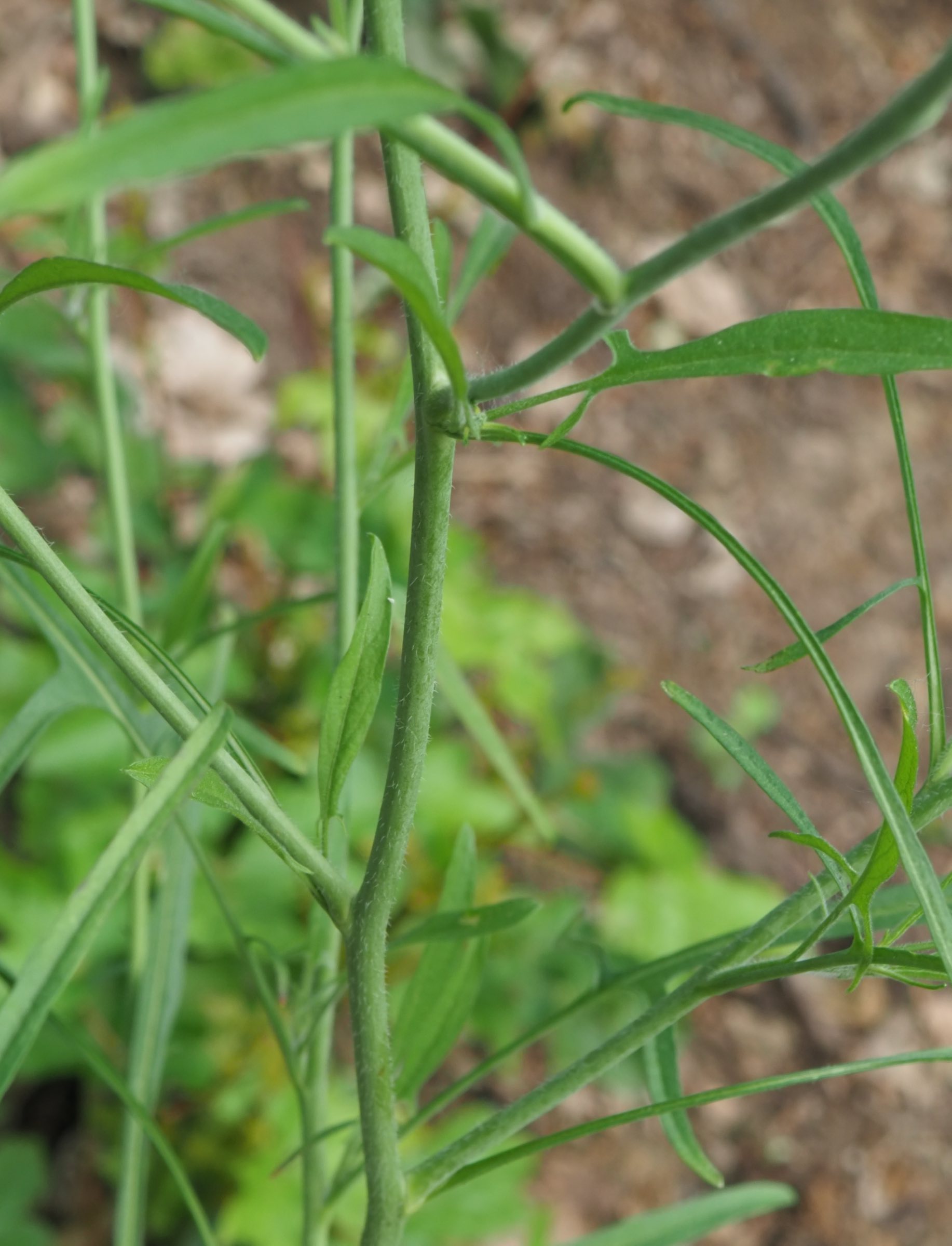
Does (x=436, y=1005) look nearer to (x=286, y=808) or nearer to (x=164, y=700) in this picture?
(x=164, y=700)

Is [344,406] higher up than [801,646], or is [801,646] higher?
[344,406]

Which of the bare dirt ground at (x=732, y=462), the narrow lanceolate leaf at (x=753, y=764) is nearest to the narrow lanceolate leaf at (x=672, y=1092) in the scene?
the narrow lanceolate leaf at (x=753, y=764)

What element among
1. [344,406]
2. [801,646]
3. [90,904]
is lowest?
[90,904]

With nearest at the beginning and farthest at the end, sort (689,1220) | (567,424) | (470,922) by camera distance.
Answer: (567,424) < (470,922) < (689,1220)

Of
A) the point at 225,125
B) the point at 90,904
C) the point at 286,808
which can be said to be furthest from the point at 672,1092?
the point at 286,808

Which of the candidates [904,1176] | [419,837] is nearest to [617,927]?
[419,837]

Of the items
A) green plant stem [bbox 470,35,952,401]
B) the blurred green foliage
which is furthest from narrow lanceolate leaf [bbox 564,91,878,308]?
the blurred green foliage

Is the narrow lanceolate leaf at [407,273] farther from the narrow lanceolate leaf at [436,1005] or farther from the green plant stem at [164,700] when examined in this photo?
the narrow lanceolate leaf at [436,1005]

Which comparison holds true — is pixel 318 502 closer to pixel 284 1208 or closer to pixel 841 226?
pixel 284 1208
